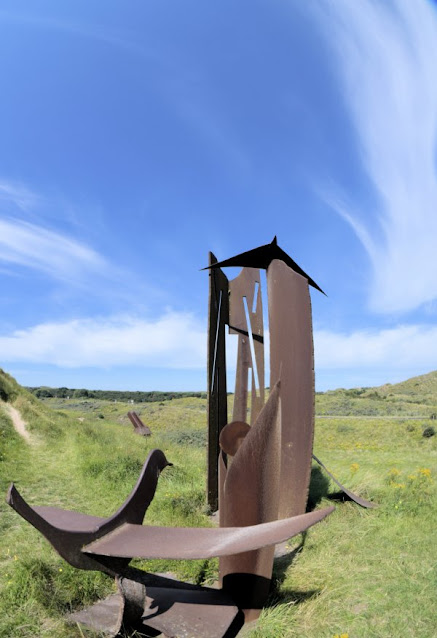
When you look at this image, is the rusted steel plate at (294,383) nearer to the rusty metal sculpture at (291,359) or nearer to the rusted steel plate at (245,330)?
the rusty metal sculpture at (291,359)

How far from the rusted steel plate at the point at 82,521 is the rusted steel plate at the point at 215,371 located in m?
2.77

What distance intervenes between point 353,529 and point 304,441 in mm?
1301

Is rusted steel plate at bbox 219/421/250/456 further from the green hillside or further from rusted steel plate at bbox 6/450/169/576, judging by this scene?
the green hillside

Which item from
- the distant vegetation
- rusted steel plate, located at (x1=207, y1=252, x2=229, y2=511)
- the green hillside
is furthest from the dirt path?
the distant vegetation

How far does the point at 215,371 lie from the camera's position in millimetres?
6148

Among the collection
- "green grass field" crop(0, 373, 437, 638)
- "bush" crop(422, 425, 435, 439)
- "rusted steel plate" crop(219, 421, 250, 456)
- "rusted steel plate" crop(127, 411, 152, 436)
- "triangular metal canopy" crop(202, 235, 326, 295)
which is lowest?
"bush" crop(422, 425, 435, 439)

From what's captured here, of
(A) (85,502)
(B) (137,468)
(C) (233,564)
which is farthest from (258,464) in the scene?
(B) (137,468)

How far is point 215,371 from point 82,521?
337cm

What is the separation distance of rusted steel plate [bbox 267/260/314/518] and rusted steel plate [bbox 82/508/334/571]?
177 centimetres

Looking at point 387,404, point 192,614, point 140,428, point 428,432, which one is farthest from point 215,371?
point 387,404

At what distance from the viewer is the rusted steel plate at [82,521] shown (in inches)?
98.3

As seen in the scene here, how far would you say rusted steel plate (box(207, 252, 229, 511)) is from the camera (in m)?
5.86

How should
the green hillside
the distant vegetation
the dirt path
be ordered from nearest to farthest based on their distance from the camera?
the dirt path, the green hillside, the distant vegetation

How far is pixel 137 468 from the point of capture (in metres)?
7.54
